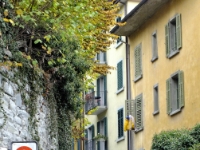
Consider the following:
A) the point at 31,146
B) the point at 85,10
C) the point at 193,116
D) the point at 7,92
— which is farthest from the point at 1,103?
the point at 193,116

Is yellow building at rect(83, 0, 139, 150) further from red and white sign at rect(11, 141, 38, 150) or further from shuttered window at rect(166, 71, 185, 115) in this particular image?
red and white sign at rect(11, 141, 38, 150)

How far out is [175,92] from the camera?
32688 mm

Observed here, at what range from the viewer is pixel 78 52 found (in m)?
17.8

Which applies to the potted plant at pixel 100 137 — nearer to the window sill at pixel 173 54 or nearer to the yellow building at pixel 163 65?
the yellow building at pixel 163 65

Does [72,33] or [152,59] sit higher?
[152,59]

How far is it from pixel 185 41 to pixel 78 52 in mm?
14237

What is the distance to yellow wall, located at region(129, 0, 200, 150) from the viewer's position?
99.8ft

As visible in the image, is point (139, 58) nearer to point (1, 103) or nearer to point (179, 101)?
point (179, 101)

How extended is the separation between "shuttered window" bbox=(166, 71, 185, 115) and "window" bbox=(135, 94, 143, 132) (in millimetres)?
4392

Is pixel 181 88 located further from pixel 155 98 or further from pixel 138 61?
pixel 138 61

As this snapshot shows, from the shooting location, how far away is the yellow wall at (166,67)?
Result: 3042 cm

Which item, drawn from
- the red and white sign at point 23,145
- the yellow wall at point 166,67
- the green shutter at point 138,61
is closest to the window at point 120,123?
the yellow wall at point 166,67

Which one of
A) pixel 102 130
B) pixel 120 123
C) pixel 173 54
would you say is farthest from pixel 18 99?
pixel 102 130

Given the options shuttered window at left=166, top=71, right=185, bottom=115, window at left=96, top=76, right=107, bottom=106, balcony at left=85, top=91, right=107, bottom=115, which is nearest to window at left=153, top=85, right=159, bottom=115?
shuttered window at left=166, top=71, right=185, bottom=115
